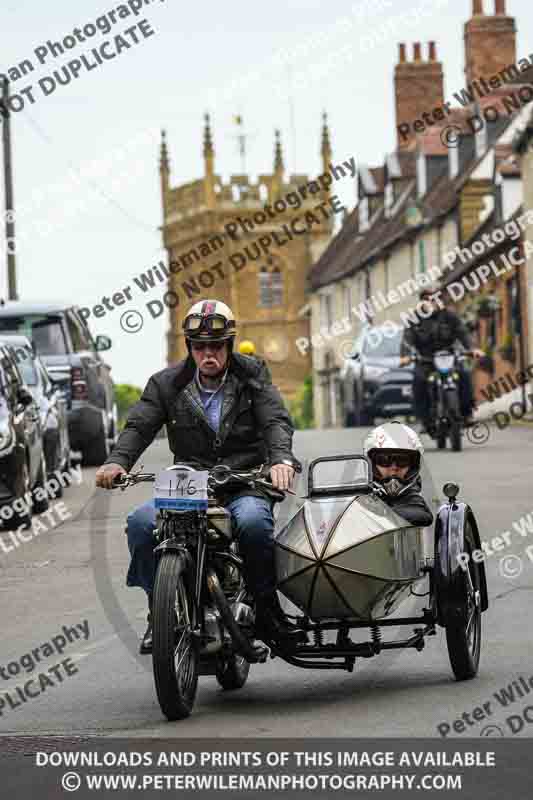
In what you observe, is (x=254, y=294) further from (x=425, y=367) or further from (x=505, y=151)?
(x=425, y=367)

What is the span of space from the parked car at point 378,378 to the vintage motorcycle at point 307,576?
23.3m

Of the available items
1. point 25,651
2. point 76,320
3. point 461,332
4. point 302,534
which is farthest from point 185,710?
point 76,320

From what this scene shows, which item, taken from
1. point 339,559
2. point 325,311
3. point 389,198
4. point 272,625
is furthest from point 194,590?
point 325,311

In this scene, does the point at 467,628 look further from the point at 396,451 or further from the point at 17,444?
the point at 17,444

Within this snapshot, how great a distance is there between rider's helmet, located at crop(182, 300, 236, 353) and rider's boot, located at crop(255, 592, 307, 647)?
3.60 feet

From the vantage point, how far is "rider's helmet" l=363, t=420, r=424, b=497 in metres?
8.27

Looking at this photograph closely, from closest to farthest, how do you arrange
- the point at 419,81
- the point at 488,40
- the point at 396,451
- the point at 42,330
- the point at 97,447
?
the point at 396,451 < the point at 42,330 < the point at 97,447 < the point at 488,40 < the point at 419,81

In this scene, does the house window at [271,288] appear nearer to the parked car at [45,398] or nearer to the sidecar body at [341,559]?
the parked car at [45,398]

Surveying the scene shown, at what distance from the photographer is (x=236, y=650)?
726 cm

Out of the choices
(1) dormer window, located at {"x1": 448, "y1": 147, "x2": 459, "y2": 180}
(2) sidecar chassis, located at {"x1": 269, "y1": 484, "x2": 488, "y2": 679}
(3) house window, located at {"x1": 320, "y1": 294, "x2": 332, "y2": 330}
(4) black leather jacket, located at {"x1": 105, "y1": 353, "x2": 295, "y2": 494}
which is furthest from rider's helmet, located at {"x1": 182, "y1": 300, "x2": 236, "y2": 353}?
(3) house window, located at {"x1": 320, "y1": 294, "x2": 332, "y2": 330}

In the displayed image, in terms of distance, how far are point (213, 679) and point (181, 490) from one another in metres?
1.51

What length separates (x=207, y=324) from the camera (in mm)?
7738

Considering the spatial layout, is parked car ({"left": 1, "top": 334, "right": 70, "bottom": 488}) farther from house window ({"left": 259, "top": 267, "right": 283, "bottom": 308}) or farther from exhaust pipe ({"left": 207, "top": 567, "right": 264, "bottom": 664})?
house window ({"left": 259, "top": 267, "right": 283, "bottom": 308})

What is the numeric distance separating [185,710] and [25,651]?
8.27ft
